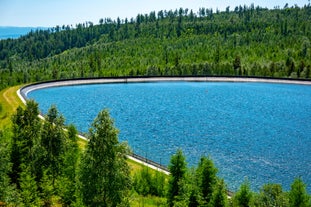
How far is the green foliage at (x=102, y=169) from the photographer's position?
21984 millimetres

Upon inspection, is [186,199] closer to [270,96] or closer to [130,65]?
[270,96]

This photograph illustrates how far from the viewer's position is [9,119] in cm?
6366

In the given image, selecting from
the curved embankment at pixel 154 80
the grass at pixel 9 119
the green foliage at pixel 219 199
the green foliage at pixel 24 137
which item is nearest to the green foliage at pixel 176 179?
the grass at pixel 9 119

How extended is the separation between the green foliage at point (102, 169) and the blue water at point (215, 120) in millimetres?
21449

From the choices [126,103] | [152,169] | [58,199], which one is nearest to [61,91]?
[126,103]

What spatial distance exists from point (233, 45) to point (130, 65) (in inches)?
1943

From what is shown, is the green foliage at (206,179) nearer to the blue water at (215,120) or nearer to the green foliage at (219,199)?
the green foliage at (219,199)

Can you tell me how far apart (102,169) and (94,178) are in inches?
27.8

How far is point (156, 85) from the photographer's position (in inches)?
4764

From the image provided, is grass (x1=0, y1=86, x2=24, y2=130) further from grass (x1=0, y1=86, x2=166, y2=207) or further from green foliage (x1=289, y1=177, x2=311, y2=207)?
green foliage (x1=289, y1=177, x2=311, y2=207)

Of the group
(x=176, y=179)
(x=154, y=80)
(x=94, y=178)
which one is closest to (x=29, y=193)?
(x=94, y=178)

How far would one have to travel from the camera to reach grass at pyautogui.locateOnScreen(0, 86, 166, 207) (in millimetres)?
33531

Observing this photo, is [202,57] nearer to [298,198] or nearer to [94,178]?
[298,198]

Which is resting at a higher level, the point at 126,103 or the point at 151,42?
the point at 151,42
